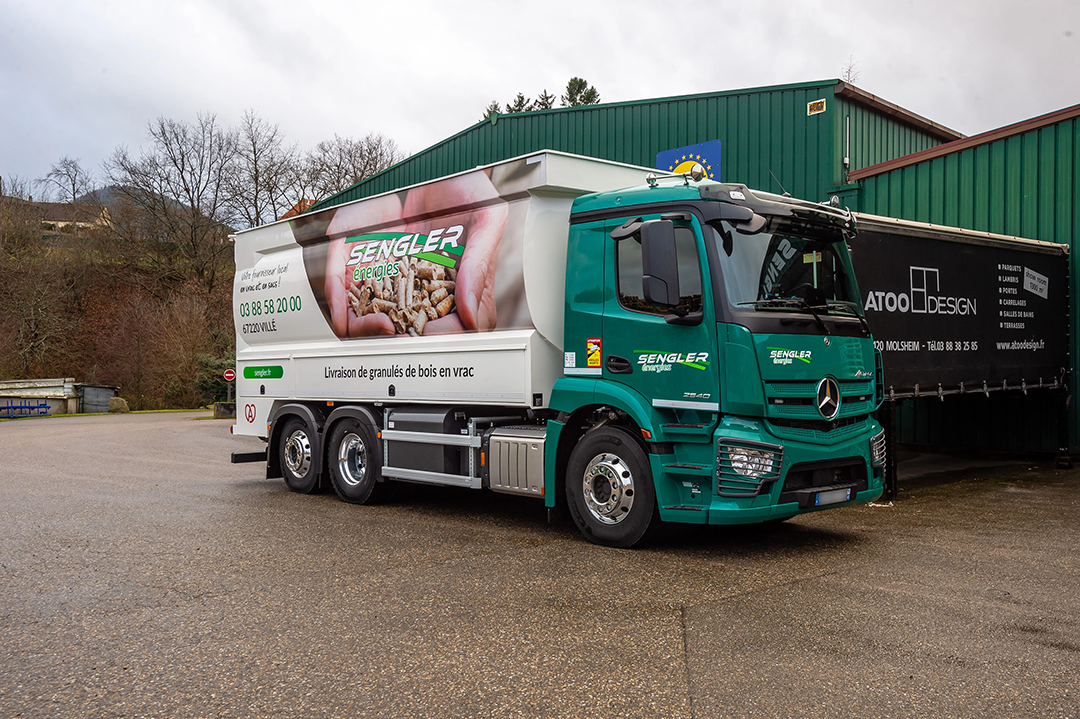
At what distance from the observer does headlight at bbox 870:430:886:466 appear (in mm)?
6973

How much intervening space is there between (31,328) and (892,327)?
40.3 meters

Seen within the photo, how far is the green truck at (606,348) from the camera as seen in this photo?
630cm

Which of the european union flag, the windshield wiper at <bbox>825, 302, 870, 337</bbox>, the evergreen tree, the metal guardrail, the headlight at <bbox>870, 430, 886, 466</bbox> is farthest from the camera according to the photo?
the evergreen tree

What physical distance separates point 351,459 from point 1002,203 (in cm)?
1047

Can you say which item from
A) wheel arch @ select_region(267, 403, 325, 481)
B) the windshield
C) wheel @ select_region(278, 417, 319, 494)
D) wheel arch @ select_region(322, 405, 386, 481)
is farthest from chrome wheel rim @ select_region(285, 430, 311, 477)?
the windshield

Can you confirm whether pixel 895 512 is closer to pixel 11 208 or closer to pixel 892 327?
pixel 892 327

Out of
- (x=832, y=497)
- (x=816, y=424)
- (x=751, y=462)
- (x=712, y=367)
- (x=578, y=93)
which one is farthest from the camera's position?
(x=578, y=93)

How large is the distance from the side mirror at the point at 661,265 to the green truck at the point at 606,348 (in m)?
0.01

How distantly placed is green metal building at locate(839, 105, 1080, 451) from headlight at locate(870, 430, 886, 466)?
7012mm

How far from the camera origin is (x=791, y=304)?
255 inches

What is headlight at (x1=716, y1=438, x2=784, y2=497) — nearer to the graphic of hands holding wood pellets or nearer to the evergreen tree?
the graphic of hands holding wood pellets

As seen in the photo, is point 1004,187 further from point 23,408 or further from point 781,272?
point 23,408

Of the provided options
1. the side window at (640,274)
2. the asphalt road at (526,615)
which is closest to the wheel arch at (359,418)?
the asphalt road at (526,615)

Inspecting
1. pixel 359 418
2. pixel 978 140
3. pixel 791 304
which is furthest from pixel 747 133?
pixel 791 304
